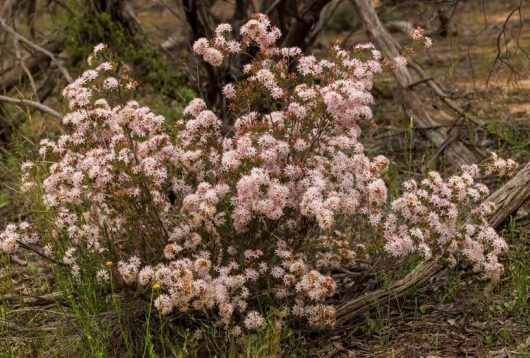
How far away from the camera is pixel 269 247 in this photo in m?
3.71

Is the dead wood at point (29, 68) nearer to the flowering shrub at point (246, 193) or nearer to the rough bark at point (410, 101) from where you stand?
the rough bark at point (410, 101)

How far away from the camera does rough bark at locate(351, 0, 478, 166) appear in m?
6.12

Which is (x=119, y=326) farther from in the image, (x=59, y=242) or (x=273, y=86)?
(x=273, y=86)

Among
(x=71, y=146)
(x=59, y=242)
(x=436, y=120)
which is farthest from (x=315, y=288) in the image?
(x=436, y=120)

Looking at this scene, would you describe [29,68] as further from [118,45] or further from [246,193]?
[246,193]

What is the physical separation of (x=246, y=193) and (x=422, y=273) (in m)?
1.33

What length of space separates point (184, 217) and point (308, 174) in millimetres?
663

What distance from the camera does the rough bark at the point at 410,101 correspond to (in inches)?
241

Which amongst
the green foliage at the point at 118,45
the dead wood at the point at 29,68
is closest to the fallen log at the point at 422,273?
the green foliage at the point at 118,45

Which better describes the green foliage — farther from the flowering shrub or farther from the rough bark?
the flowering shrub

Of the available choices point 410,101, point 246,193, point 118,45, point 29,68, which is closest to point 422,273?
point 246,193

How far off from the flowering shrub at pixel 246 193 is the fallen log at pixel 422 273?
249mm

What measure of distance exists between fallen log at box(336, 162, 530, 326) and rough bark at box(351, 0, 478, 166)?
1.67 m

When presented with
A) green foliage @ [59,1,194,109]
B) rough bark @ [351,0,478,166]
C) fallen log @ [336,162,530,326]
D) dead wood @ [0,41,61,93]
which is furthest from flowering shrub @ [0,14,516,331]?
dead wood @ [0,41,61,93]
